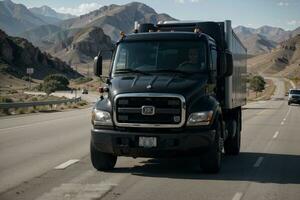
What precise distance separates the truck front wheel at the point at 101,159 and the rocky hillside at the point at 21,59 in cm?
12407

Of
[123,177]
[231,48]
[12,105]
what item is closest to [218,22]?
[231,48]

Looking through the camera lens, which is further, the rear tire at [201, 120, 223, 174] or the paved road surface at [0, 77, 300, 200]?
the rear tire at [201, 120, 223, 174]

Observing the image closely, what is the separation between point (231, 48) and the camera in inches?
532

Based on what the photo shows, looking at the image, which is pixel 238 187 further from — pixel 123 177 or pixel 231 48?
pixel 231 48

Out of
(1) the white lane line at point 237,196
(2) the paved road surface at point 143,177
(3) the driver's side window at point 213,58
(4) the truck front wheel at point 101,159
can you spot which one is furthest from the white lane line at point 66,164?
(1) the white lane line at point 237,196

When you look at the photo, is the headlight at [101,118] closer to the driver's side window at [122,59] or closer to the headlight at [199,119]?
the driver's side window at [122,59]

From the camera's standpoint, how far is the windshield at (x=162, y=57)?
10406 millimetres

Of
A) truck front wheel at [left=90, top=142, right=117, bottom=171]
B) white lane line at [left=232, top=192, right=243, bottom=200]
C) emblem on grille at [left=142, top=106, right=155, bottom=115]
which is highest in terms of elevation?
emblem on grille at [left=142, top=106, right=155, bottom=115]

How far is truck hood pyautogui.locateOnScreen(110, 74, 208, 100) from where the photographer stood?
31.2 ft

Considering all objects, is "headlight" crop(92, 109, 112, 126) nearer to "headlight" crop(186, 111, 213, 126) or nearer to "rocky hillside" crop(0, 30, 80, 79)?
"headlight" crop(186, 111, 213, 126)

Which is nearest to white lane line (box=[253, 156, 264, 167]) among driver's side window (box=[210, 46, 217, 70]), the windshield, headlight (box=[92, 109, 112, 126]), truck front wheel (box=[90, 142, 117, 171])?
driver's side window (box=[210, 46, 217, 70])

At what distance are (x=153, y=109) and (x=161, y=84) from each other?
1.58 feet

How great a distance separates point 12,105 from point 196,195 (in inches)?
1050

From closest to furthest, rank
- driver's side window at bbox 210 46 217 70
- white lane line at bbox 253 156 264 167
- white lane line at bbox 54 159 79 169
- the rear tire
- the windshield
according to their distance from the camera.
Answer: the rear tire < the windshield < driver's side window at bbox 210 46 217 70 < white lane line at bbox 54 159 79 169 < white lane line at bbox 253 156 264 167
